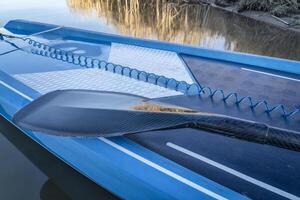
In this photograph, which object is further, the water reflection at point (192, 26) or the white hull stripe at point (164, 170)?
the water reflection at point (192, 26)

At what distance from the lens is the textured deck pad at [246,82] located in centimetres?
200

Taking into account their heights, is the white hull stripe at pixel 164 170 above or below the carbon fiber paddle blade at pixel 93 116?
below

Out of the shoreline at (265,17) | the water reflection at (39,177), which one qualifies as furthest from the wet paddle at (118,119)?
the shoreline at (265,17)

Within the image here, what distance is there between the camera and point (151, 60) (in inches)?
103

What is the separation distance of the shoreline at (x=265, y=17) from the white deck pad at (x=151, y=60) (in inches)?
145

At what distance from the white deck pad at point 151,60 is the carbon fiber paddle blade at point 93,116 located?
679 millimetres

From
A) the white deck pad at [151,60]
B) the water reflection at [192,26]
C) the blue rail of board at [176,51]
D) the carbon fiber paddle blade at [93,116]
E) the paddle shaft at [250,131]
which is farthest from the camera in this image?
the water reflection at [192,26]

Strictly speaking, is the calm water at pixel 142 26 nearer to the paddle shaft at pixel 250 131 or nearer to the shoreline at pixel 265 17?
the shoreline at pixel 265 17

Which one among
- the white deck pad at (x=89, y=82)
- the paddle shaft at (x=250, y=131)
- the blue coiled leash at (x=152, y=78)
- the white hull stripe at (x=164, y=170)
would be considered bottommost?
the white hull stripe at (x=164, y=170)

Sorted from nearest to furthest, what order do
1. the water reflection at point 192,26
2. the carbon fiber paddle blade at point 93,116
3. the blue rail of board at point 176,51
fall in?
the carbon fiber paddle blade at point 93,116 < the blue rail of board at point 176,51 < the water reflection at point 192,26

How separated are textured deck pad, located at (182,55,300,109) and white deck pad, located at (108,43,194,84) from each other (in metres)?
0.10

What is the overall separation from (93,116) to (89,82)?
665mm

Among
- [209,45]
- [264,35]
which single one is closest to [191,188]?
[209,45]

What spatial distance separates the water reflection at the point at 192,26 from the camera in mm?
4859
